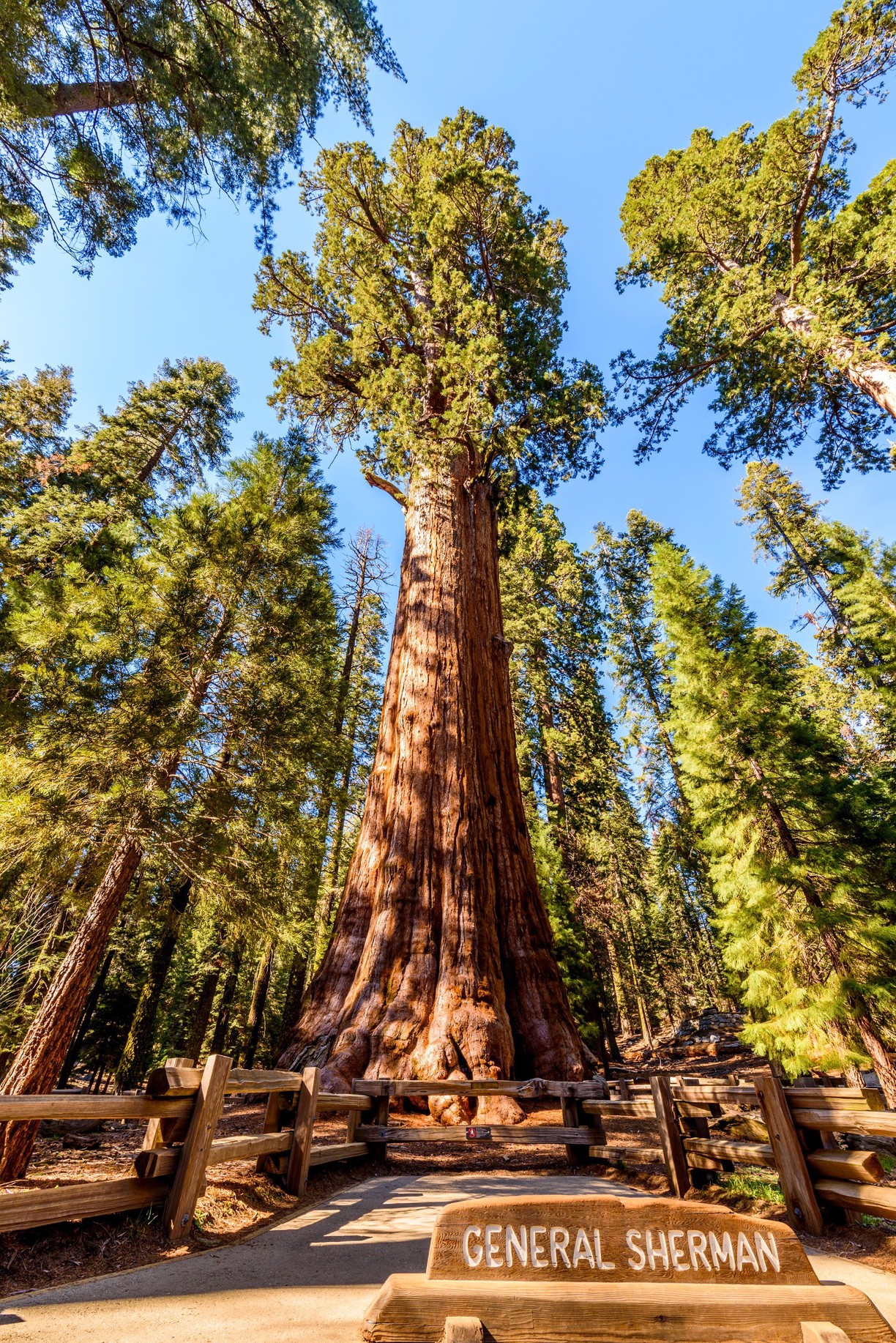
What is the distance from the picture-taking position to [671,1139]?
450 centimetres

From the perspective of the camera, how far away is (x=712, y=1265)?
5.62 feet

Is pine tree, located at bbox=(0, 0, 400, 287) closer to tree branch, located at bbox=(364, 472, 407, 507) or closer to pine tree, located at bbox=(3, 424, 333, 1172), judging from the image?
pine tree, located at bbox=(3, 424, 333, 1172)

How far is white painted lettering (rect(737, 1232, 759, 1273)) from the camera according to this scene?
5.69ft

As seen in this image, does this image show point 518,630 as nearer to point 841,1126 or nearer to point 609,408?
point 609,408

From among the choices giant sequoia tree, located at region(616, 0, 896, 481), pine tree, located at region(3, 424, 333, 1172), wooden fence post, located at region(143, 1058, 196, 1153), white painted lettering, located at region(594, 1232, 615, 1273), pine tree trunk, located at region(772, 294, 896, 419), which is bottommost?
white painted lettering, located at region(594, 1232, 615, 1273)

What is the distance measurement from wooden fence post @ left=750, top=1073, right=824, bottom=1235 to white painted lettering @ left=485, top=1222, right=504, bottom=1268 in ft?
10.4

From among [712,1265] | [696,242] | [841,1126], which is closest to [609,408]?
[696,242]

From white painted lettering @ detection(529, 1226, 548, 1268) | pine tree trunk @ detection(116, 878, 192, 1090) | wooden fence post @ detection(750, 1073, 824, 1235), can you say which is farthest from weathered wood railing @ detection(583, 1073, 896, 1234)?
pine tree trunk @ detection(116, 878, 192, 1090)

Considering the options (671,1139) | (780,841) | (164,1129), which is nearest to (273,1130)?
(164,1129)

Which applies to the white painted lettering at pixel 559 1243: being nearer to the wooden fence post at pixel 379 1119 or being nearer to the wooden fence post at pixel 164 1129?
the wooden fence post at pixel 164 1129

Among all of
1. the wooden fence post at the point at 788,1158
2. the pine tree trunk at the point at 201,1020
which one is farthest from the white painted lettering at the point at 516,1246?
the pine tree trunk at the point at 201,1020

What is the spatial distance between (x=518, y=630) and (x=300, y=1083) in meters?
14.6

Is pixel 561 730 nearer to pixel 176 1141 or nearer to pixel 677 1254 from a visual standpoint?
pixel 176 1141

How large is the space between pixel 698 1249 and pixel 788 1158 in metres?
2.99
